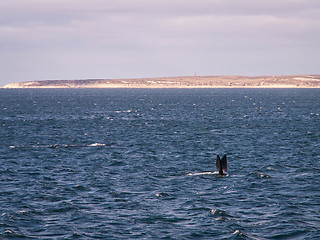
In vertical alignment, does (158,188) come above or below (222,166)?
below

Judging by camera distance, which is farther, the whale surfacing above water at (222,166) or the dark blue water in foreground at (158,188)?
the whale surfacing above water at (222,166)

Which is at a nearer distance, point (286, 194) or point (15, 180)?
point (286, 194)

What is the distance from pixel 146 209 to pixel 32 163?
Answer: 19089 millimetres

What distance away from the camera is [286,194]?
32.6 metres

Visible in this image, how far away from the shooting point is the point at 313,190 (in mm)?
33688

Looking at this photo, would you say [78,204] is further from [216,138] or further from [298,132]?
[298,132]

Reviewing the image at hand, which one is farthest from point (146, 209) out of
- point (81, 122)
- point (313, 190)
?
point (81, 122)

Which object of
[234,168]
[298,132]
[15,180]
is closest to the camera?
[15,180]

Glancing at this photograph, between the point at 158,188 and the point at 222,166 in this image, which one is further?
the point at 222,166

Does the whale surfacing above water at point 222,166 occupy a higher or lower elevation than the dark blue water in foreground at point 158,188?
higher

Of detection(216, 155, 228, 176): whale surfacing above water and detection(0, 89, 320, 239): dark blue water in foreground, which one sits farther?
detection(216, 155, 228, 176): whale surfacing above water

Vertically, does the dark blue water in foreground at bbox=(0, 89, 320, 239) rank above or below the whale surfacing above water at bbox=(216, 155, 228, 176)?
below

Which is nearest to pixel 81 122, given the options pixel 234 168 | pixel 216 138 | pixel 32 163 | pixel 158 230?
pixel 216 138

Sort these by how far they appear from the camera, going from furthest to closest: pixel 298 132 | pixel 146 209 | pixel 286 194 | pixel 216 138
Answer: pixel 298 132 < pixel 216 138 < pixel 286 194 < pixel 146 209
